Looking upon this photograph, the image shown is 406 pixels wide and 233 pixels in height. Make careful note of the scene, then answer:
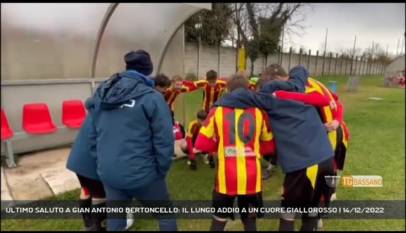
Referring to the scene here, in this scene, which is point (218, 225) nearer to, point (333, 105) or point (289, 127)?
point (289, 127)

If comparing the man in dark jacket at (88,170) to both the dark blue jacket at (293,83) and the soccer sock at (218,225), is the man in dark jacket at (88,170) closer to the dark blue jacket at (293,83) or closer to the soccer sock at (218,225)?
the soccer sock at (218,225)

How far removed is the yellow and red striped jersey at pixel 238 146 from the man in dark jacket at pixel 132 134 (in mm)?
424

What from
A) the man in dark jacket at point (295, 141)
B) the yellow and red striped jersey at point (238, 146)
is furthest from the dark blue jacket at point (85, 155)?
the man in dark jacket at point (295, 141)

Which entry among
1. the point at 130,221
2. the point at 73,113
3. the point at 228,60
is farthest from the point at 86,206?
the point at 228,60

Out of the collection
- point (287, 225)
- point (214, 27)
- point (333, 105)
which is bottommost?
point (287, 225)

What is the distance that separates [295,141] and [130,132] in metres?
1.32

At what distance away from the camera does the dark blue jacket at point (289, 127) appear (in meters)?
2.42

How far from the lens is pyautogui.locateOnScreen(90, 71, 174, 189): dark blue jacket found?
2164 millimetres

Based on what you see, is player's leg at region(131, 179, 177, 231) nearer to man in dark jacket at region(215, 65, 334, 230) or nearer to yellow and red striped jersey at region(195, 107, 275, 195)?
yellow and red striped jersey at region(195, 107, 275, 195)

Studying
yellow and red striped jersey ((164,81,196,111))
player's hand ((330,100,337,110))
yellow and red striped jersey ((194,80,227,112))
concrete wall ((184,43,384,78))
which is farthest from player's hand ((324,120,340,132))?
concrete wall ((184,43,384,78))

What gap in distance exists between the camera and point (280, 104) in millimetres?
2455

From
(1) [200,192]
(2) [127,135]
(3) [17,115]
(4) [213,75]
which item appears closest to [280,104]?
(2) [127,135]

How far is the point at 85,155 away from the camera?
8.39 ft

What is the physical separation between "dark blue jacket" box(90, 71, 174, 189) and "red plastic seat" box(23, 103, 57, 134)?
11.2ft
